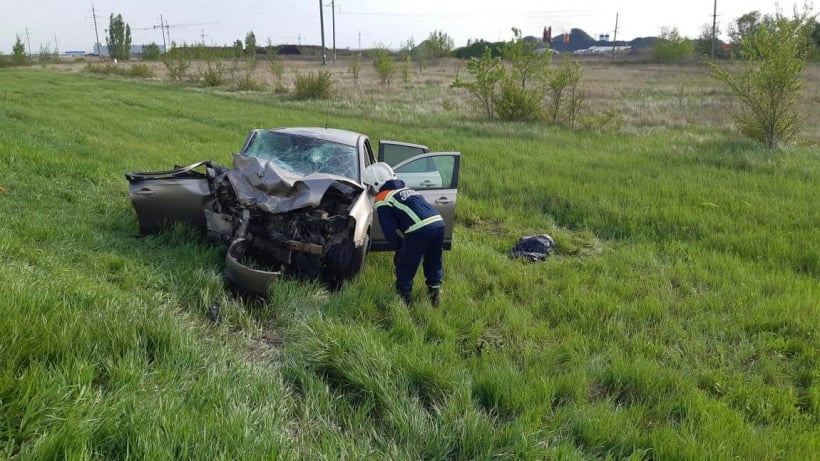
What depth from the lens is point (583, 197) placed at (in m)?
8.59

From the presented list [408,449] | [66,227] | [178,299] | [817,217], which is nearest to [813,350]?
[408,449]

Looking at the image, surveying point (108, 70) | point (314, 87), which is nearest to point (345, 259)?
point (314, 87)

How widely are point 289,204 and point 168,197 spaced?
1.51 m

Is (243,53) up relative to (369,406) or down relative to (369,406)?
up

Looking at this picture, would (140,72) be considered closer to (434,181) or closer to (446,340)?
(434,181)

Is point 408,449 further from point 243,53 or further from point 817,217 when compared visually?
point 243,53

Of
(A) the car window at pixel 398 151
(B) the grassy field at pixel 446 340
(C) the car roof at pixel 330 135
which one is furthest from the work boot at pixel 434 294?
(C) the car roof at pixel 330 135

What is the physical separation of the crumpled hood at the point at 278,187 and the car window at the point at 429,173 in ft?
3.16

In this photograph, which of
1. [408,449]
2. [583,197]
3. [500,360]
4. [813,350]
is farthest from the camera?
[583,197]

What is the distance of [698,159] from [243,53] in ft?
163

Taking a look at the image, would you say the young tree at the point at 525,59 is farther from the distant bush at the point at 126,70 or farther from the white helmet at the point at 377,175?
the distant bush at the point at 126,70

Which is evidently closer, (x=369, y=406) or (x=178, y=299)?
(x=369, y=406)

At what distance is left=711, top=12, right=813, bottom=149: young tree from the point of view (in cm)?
1269

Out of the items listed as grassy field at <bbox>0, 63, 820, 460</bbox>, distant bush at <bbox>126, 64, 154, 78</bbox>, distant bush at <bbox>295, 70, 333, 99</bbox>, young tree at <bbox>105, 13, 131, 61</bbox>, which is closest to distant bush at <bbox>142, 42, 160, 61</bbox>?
young tree at <bbox>105, 13, 131, 61</bbox>
